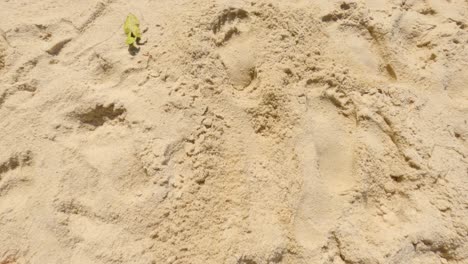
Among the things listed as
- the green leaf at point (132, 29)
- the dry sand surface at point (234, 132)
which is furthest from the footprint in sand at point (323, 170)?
the green leaf at point (132, 29)

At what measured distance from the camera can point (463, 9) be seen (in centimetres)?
170

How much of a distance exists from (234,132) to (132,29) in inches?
21.7

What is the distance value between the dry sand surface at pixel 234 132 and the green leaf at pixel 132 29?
0.09 feet

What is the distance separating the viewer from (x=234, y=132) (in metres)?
1.44

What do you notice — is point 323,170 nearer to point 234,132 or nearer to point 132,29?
point 234,132

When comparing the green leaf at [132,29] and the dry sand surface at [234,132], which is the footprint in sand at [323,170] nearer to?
the dry sand surface at [234,132]

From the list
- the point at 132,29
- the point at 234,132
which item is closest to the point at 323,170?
the point at 234,132

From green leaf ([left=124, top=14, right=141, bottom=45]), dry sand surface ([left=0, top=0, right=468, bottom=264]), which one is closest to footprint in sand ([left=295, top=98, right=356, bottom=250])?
dry sand surface ([left=0, top=0, right=468, bottom=264])

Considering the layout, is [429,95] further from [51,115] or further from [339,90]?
[51,115]

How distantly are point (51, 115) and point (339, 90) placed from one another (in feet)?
3.29

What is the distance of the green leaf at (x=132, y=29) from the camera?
1.54 metres

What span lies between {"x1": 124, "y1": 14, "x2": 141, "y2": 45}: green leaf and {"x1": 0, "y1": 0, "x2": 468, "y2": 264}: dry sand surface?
0.09 ft

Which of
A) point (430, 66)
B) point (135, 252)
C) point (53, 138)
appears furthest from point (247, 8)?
point (135, 252)

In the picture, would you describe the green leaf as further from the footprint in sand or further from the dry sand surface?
the footprint in sand
